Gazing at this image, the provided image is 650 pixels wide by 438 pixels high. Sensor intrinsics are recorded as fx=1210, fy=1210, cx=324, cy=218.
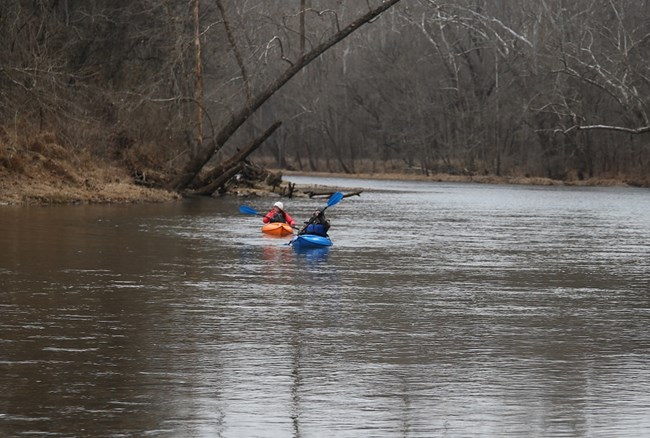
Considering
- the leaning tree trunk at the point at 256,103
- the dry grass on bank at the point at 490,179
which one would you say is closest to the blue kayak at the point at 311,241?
the leaning tree trunk at the point at 256,103

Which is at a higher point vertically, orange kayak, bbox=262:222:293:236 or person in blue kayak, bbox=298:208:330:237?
person in blue kayak, bbox=298:208:330:237

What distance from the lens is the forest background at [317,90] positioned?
4294 cm

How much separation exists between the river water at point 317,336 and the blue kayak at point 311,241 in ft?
1.89

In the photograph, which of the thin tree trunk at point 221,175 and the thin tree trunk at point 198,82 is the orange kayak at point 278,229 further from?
the thin tree trunk at point 198,82

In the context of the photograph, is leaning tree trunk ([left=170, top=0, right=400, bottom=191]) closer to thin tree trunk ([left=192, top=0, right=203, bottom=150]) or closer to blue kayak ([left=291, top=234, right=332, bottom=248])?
thin tree trunk ([left=192, top=0, right=203, bottom=150])

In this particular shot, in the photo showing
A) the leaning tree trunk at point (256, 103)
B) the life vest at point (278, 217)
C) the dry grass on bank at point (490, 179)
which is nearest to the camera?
the life vest at point (278, 217)

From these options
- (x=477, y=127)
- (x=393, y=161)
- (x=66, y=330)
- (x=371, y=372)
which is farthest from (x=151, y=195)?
(x=393, y=161)

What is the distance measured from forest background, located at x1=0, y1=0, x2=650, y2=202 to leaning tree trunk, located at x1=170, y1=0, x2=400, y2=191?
84 millimetres

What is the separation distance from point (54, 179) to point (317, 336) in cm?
2865

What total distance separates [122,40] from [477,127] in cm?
4495

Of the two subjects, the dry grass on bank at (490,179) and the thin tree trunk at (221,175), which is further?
the dry grass on bank at (490,179)

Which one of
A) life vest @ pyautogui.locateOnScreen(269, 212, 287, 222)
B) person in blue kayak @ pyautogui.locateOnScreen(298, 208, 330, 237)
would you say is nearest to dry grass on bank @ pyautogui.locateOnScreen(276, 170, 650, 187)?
life vest @ pyautogui.locateOnScreen(269, 212, 287, 222)

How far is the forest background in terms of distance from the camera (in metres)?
42.9

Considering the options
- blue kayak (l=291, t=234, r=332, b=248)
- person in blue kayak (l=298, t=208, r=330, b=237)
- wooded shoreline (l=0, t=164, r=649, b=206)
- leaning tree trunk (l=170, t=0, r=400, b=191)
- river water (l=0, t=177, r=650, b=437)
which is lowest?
river water (l=0, t=177, r=650, b=437)
